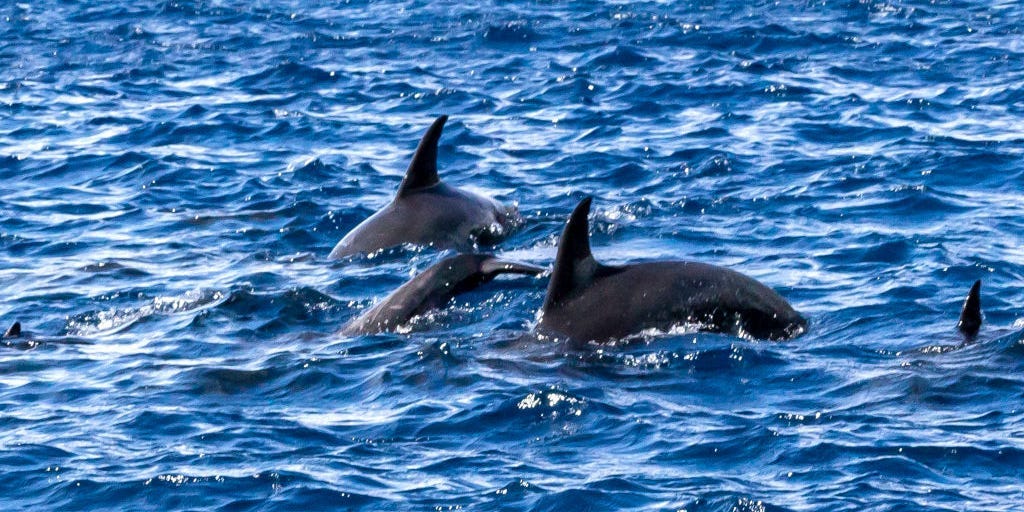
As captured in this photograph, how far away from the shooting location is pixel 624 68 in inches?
1127

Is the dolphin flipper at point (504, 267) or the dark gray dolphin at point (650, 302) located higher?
the dark gray dolphin at point (650, 302)

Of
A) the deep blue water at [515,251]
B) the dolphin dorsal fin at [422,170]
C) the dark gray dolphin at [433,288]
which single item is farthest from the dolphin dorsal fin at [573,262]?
the dolphin dorsal fin at [422,170]

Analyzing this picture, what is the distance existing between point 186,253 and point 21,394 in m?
5.27

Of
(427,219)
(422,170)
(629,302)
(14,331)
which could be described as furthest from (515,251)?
(14,331)

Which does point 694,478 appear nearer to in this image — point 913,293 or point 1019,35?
point 913,293

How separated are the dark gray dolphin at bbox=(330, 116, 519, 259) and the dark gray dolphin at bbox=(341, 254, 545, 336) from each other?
2201mm

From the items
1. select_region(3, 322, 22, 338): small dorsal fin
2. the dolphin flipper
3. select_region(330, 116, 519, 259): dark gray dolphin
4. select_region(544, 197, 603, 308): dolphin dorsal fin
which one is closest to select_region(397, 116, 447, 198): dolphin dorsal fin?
select_region(330, 116, 519, 259): dark gray dolphin

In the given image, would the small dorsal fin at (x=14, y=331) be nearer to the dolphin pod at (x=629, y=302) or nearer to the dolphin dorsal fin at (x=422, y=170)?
the dolphin pod at (x=629, y=302)

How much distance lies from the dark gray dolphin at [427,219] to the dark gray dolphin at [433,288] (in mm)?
2201

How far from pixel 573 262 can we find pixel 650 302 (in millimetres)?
763

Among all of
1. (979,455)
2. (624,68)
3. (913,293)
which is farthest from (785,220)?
(624,68)

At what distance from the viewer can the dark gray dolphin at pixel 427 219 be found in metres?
17.8

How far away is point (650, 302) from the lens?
13711 millimetres

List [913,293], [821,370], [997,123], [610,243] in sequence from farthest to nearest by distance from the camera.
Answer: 1. [997,123]
2. [610,243]
3. [913,293]
4. [821,370]
